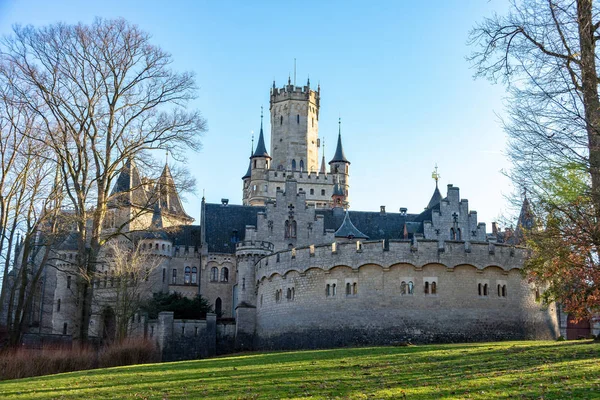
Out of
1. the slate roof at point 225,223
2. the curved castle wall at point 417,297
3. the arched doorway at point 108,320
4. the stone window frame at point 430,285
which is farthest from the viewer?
the slate roof at point 225,223

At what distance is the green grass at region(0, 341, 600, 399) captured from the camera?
51.3ft

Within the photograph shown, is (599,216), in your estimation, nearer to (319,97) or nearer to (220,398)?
(220,398)

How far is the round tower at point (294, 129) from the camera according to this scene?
81.8 m

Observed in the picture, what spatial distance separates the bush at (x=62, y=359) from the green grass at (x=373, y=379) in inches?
154

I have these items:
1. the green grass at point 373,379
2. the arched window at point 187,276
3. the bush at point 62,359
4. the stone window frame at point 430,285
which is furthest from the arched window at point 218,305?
the green grass at point 373,379

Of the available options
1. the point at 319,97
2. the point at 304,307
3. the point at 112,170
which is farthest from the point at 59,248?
the point at 319,97

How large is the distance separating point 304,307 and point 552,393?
24.0 meters

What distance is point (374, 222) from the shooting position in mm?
56406

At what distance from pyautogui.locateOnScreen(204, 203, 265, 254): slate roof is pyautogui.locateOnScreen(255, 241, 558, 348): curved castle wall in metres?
17.0

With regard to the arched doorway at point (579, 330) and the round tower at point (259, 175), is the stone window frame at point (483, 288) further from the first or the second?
the round tower at point (259, 175)

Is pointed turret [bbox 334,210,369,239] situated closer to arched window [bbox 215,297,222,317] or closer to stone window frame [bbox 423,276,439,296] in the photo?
arched window [bbox 215,297,222,317]

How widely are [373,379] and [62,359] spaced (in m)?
15.6

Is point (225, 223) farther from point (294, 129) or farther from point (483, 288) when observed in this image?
point (294, 129)

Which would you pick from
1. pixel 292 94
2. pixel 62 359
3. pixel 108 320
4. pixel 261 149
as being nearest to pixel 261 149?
pixel 261 149
